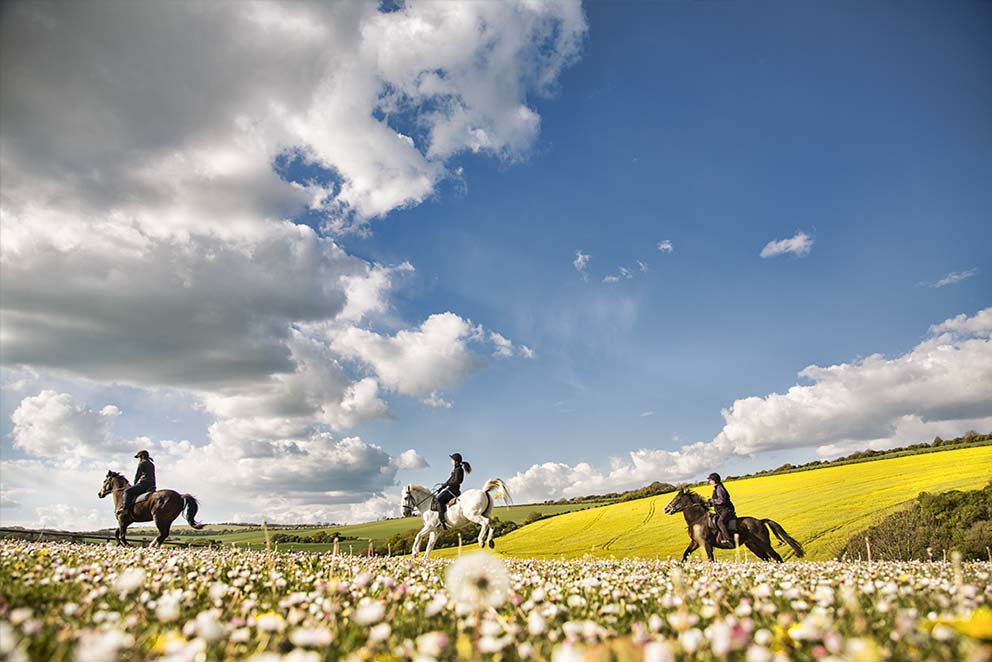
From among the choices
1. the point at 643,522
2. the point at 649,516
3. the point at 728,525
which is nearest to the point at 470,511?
the point at 728,525

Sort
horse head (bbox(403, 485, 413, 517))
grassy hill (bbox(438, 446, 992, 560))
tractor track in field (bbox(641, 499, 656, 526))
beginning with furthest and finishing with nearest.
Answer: tractor track in field (bbox(641, 499, 656, 526)), grassy hill (bbox(438, 446, 992, 560)), horse head (bbox(403, 485, 413, 517))

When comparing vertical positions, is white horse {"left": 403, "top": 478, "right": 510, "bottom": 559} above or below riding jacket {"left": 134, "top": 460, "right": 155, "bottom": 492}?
below

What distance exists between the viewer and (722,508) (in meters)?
18.0

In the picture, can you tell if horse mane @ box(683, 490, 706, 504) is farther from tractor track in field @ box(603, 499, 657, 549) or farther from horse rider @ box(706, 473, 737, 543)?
tractor track in field @ box(603, 499, 657, 549)

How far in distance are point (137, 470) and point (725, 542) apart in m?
21.7

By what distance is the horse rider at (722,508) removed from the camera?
710 inches

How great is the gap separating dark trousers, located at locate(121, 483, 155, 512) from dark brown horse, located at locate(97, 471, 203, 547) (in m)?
0.20

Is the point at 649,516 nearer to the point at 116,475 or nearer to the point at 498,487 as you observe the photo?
the point at 498,487

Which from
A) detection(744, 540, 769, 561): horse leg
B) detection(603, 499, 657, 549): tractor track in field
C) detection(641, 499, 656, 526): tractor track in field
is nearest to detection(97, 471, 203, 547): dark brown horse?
detection(744, 540, 769, 561): horse leg

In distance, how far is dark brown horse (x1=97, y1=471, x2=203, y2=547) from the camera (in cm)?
1947

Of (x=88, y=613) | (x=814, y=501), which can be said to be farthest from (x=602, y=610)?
(x=814, y=501)

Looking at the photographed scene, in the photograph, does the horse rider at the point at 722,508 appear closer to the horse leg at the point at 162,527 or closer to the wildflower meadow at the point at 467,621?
the wildflower meadow at the point at 467,621

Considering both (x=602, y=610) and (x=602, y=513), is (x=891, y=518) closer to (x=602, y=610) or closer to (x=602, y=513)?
(x=602, y=513)

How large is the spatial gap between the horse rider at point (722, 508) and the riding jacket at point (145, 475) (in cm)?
2074
